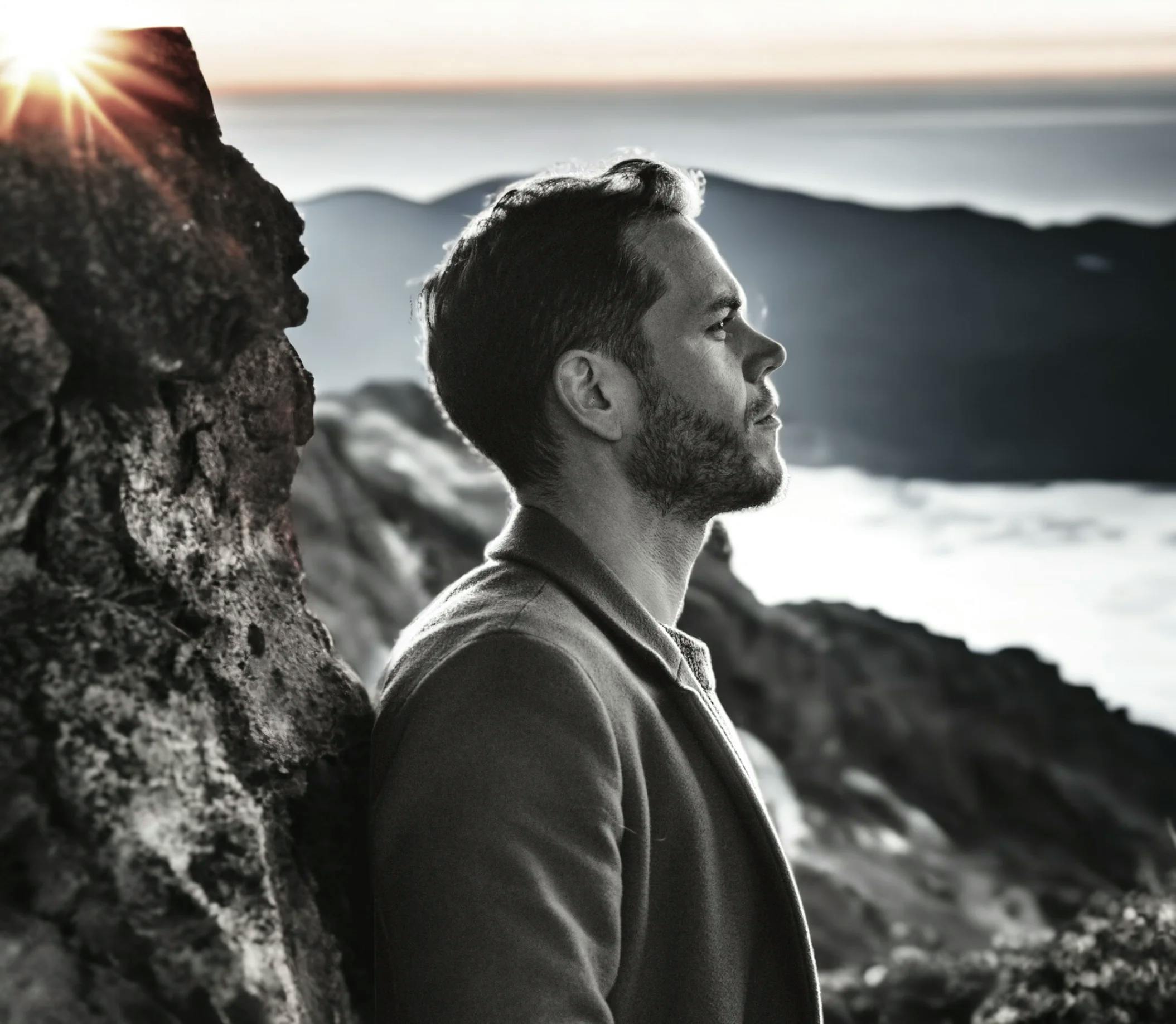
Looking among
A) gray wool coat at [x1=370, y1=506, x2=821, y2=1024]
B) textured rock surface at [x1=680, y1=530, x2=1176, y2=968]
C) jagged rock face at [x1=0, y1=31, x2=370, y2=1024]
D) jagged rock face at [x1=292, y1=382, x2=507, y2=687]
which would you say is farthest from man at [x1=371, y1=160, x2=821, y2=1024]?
textured rock surface at [x1=680, y1=530, x2=1176, y2=968]

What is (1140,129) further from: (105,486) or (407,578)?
(105,486)

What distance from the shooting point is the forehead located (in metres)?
1.28

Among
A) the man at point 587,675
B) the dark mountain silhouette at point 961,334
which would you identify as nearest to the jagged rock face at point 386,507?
the dark mountain silhouette at point 961,334

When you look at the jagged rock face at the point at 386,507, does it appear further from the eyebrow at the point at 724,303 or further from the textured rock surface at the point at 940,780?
the eyebrow at the point at 724,303

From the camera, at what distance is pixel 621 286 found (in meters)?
1.27

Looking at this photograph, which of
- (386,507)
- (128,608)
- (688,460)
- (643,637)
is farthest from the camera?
(386,507)

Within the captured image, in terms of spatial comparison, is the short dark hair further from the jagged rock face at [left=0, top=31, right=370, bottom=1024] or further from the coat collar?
the jagged rock face at [left=0, top=31, right=370, bottom=1024]

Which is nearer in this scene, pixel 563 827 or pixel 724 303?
pixel 563 827

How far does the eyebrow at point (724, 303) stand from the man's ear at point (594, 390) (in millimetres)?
111

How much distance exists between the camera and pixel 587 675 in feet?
3.30

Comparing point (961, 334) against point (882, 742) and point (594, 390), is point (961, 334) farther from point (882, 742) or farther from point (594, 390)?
point (594, 390)

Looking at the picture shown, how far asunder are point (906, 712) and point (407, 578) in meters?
1.35

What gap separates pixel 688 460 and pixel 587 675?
0.32 metres

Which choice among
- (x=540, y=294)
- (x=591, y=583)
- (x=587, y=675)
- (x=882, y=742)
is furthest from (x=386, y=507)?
(x=587, y=675)
